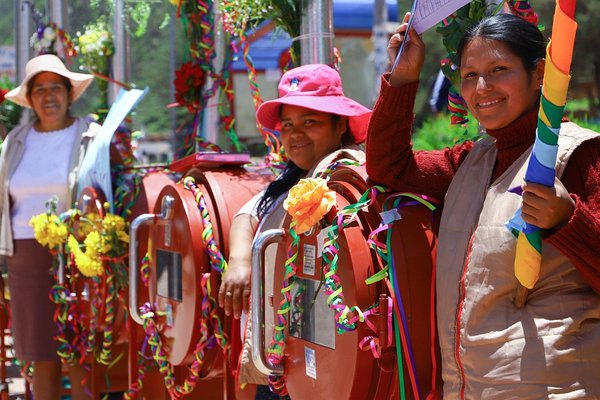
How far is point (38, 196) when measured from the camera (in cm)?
545

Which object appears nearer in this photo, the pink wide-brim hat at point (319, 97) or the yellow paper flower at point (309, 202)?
the yellow paper flower at point (309, 202)

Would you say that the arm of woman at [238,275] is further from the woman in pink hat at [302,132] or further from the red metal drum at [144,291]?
the red metal drum at [144,291]

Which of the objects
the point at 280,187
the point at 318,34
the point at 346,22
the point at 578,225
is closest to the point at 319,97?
the point at 280,187

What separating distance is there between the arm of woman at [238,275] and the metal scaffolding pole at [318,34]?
2.64 ft

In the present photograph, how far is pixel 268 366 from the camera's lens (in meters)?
3.23

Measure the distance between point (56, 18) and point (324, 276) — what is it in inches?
178

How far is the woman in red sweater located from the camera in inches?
85.6

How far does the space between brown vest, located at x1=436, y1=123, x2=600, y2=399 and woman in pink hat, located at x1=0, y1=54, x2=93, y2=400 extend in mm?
3345

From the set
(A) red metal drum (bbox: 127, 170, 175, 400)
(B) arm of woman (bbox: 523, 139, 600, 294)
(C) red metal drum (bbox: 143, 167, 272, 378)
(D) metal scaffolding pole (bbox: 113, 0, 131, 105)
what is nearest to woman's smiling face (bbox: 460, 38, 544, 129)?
(B) arm of woman (bbox: 523, 139, 600, 294)

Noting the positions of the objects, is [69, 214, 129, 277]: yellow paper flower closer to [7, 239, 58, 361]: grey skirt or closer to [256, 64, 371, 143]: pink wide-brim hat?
[7, 239, 58, 361]: grey skirt

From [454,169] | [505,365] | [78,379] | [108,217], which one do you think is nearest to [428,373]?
[505,365]

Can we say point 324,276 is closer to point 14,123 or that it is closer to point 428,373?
point 428,373

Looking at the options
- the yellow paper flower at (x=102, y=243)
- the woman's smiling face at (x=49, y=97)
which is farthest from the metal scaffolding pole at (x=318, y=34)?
the woman's smiling face at (x=49, y=97)

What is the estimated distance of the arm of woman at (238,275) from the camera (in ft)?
12.0
